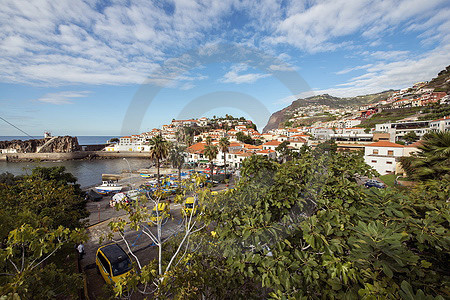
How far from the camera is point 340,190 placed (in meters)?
3.42

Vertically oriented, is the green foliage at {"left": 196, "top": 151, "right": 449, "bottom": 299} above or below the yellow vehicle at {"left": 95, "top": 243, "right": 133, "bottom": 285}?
above

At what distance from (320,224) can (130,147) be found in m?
101

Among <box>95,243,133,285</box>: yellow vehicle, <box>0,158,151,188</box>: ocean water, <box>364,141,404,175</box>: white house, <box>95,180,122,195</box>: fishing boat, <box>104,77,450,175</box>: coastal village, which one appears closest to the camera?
<box>95,243,133,285</box>: yellow vehicle

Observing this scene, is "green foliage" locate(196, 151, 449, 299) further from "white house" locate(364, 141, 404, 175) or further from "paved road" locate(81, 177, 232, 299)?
"white house" locate(364, 141, 404, 175)

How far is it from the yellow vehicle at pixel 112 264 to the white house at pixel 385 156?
35227 millimetres

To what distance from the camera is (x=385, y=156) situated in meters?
29.4

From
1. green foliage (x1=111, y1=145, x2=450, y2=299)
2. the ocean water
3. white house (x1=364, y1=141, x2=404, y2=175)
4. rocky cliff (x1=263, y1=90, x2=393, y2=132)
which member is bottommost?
the ocean water

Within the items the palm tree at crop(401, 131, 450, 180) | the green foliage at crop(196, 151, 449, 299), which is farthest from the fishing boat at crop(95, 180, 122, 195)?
the palm tree at crop(401, 131, 450, 180)

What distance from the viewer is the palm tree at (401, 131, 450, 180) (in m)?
7.02

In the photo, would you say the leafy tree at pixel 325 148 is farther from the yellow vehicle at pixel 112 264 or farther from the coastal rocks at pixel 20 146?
the coastal rocks at pixel 20 146

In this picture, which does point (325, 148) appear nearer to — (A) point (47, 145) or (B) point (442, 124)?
(B) point (442, 124)

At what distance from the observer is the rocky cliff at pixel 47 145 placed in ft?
268

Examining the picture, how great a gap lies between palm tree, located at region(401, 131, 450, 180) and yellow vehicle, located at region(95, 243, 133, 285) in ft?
42.2

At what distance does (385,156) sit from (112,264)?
124 ft
